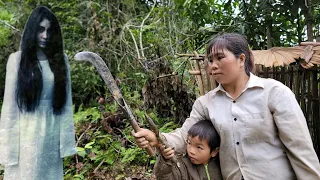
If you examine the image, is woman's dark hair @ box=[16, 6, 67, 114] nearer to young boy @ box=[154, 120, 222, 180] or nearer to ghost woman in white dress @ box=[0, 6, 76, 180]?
ghost woman in white dress @ box=[0, 6, 76, 180]

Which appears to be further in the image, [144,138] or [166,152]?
[166,152]

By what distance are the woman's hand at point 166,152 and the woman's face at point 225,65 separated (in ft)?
1.13

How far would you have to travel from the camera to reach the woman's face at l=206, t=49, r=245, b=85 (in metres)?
1.25

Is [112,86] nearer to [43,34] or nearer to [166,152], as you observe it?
[166,152]

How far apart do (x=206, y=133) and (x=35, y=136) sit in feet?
3.32

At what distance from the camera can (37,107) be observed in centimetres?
Result: 182

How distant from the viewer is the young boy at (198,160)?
50.0 inches

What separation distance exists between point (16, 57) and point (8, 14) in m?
1.93

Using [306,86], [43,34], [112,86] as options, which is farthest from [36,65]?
[306,86]

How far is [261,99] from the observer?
1250 millimetres

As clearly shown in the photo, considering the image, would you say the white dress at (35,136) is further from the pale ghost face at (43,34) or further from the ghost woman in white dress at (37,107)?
the pale ghost face at (43,34)

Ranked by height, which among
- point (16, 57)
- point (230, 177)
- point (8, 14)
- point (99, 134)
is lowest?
point (99, 134)

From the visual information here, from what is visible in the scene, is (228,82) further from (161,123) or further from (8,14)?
(8,14)

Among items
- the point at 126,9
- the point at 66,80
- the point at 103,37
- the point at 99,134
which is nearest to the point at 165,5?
the point at 126,9
